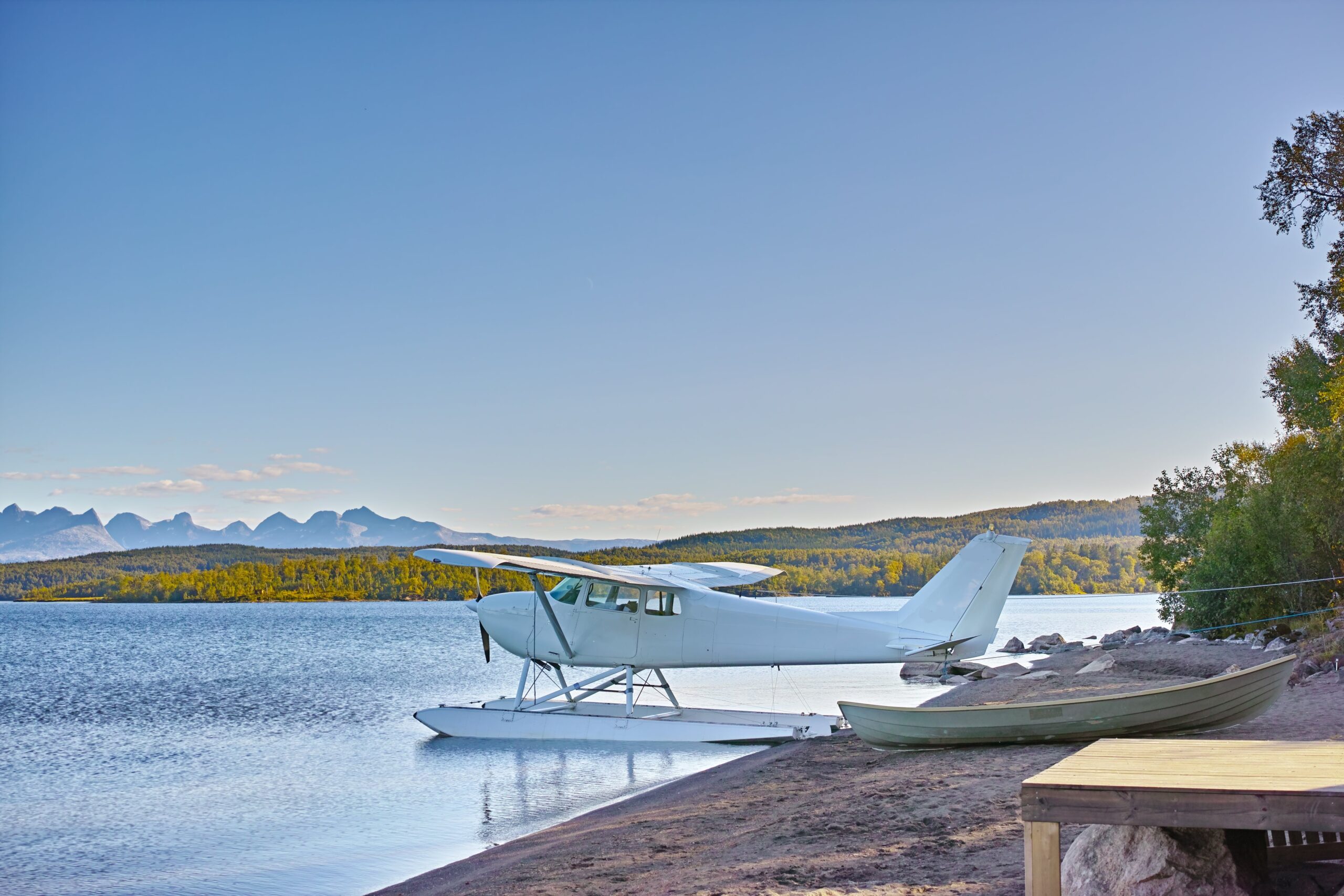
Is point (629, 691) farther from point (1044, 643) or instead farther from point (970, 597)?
point (1044, 643)

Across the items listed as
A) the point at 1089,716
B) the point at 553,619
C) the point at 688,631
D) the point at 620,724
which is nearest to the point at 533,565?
the point at 553,619

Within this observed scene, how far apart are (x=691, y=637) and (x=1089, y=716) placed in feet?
25.7

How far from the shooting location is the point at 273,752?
1498cm

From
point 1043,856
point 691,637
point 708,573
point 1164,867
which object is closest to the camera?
point 1043,856

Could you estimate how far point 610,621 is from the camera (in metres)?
14.7

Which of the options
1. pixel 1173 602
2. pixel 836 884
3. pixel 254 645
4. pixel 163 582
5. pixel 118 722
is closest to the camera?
pixel 836 884

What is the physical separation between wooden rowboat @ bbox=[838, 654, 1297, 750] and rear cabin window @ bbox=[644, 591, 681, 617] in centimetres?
606

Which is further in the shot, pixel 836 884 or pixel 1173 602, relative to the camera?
pixel 1173 602

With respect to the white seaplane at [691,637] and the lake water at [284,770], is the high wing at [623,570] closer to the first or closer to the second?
the white seaplane at [691,637]

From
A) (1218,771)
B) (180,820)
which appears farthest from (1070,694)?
(180,820)

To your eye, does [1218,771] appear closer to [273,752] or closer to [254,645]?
[273,752]

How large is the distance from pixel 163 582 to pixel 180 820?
12642 centimetres

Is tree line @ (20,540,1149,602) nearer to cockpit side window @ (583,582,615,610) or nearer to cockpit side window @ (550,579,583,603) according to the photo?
cockpit side window @ (550,579,583,603)

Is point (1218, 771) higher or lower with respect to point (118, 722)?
higher
